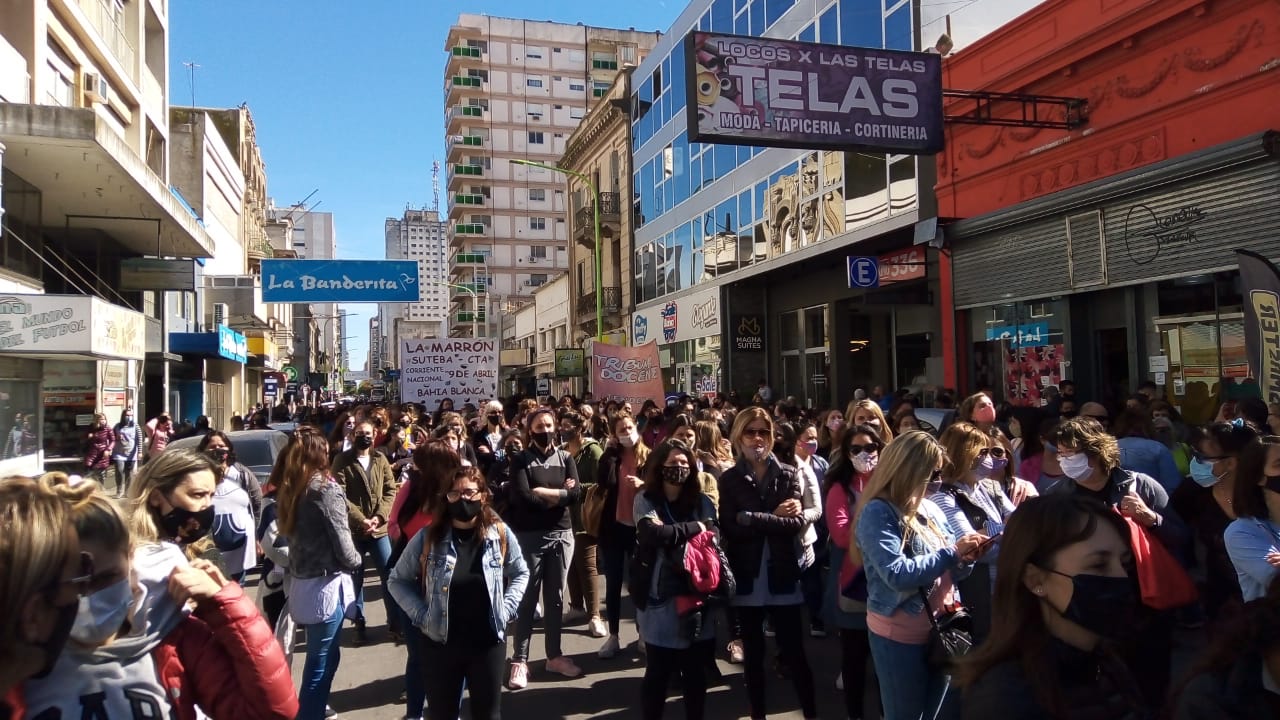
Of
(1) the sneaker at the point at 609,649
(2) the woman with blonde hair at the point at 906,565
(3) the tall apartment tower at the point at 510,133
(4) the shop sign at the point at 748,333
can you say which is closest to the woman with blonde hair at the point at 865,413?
(1) the sneaker at the point at 609,649

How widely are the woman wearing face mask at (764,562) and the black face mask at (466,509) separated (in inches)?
60.7

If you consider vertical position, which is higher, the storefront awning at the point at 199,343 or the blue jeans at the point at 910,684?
the storefront awning at the point at 199,343

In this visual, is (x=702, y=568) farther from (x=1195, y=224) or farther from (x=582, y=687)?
(x=1195, y=224)

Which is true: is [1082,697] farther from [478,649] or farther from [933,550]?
[478,649]

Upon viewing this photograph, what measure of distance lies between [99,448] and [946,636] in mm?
19732

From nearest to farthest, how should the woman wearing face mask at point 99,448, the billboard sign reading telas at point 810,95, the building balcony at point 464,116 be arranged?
the billboard sign reading telas at point 810,95
the woman wearing face mask at point 99,448
the building balcony at point 464,116

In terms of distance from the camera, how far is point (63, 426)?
21.0 metres

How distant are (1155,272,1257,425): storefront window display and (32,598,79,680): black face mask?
11553mm

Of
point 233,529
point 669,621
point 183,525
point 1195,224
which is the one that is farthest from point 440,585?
point 1195,224

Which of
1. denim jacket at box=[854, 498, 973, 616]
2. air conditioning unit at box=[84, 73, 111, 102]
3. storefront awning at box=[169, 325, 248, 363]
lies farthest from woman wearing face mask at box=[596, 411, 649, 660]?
storefront awning at box=[169, 325, 248, 363]

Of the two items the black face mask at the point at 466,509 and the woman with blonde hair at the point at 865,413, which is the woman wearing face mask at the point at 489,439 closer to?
the woman with blonde hair at the point at 865,413

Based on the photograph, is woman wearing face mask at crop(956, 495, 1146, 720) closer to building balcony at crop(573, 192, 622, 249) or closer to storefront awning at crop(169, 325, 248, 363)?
storefront awning at crop(169, 325, 248, 363)

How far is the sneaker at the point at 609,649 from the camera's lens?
6.77 meters

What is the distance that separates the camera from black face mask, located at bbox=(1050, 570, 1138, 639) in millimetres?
→ 2236
